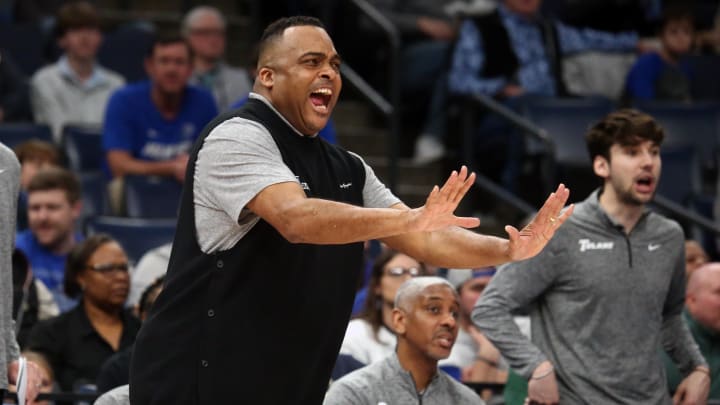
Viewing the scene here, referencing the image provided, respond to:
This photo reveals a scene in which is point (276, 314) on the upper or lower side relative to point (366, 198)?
lower

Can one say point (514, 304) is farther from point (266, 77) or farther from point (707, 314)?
point (266, 77)

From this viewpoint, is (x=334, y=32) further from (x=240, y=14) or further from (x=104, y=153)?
(x=104, y=153)

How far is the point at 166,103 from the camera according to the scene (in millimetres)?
8398

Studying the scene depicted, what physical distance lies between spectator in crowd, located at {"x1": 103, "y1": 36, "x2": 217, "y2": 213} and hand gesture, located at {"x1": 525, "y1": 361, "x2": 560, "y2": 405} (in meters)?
3.69

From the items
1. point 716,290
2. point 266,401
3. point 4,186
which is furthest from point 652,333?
point 4,186

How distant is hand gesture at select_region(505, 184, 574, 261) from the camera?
341 centimetres

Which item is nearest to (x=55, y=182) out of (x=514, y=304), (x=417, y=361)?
(x=417, y=361)

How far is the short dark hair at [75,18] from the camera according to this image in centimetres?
880

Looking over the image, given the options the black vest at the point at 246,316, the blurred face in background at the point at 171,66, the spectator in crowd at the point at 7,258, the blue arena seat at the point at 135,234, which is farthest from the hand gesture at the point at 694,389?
the blurred face in background at the point at 171,66

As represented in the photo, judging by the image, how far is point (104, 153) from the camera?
8.25 metres

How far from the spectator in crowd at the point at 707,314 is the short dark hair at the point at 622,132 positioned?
1351 mm

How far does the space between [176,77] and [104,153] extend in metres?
0.62

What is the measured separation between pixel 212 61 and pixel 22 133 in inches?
58.4

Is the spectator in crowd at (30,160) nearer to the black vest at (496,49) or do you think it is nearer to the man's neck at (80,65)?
the man's neck at (80,65)
